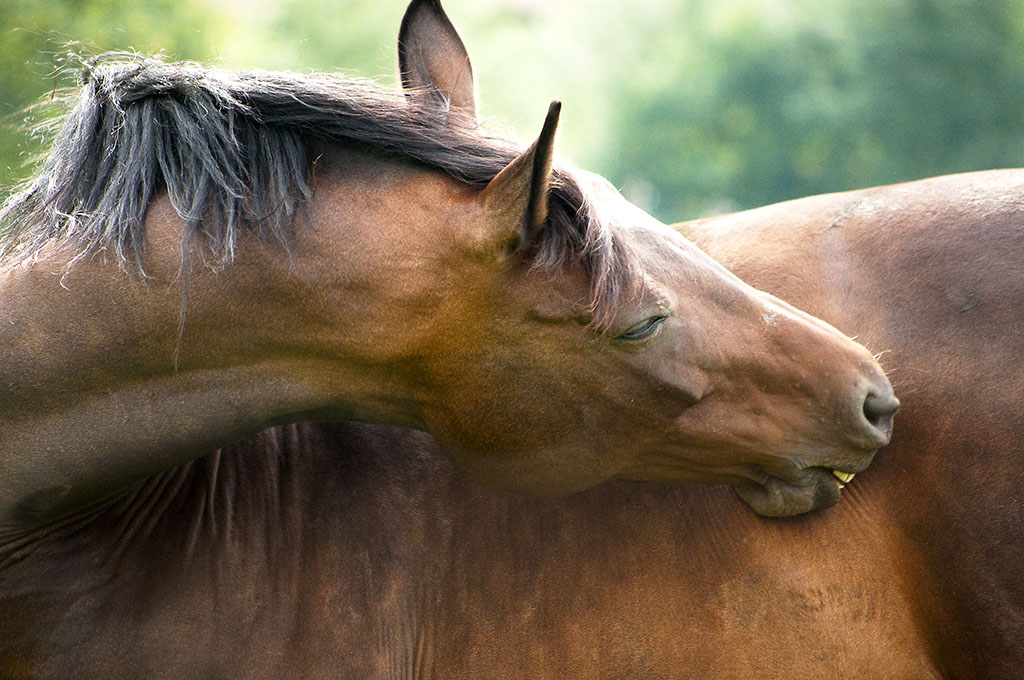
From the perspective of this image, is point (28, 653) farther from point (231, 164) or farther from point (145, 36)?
point (145, 36)

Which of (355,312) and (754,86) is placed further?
(754,86)

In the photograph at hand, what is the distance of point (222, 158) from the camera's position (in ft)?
8.36

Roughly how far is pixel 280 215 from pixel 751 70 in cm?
2884

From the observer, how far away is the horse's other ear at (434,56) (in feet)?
10.1

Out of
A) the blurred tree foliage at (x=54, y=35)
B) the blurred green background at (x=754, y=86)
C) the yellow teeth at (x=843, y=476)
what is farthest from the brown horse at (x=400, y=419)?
the blurred green background at (x=754, y=86)

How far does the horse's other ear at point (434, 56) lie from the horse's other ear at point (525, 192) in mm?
676

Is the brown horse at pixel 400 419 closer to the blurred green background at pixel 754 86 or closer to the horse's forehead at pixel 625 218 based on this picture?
the horse's forehead at pixel 625 218

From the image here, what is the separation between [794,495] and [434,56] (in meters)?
1.77

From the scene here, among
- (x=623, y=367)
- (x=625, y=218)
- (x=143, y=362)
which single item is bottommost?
(x=623, y=367)

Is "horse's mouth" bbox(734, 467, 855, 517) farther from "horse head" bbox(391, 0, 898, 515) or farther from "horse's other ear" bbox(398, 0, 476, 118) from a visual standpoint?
"horse's other ear" bbox(398, 0, 476, 118)

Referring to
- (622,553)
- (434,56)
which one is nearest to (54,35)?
(434,56)

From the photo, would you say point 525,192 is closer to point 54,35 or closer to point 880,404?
point 880,404

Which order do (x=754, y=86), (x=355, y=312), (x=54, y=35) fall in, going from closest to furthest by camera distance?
(x=355, y=312) → (x=54, y=35) → (x=754, y=86)

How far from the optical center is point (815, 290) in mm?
3039
